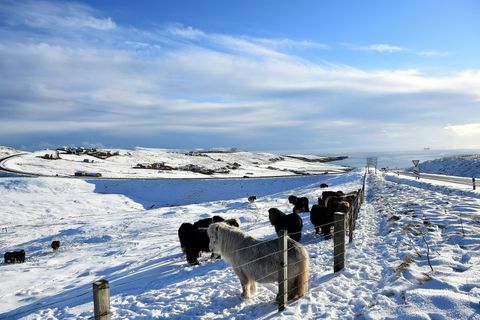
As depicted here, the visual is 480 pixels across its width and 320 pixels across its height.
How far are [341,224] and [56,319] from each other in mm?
6484

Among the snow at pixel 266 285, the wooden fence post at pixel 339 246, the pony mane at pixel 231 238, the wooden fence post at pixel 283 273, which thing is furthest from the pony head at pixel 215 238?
the wooden fence post at pixel 339 246

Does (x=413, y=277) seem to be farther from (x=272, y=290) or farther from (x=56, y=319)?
(x=56, y=319)

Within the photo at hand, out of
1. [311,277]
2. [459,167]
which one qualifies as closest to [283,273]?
[311,277]

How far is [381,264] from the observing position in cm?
819

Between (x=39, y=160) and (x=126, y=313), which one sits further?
(x=39, y=160)

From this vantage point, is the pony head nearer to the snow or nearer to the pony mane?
the pony mane

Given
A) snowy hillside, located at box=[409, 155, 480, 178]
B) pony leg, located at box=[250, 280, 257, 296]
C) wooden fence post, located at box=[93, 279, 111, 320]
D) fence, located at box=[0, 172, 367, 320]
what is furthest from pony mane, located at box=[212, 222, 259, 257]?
snowy hillside, located at box=[409, 155, 480, 178]

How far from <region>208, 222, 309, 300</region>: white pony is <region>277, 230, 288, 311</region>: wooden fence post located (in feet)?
0.76

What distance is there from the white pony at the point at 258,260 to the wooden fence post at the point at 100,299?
120 inches

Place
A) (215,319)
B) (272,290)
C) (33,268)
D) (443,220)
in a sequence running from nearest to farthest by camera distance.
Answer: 1. (215,319)
2. (272,290)
3. (443,220)
4. (33,268)

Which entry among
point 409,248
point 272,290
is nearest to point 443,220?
point 409,248

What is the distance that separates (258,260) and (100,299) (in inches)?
128

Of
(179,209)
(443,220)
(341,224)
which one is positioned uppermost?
(341,224)

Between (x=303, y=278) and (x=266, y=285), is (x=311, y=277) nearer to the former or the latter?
(x=266, y=285)
